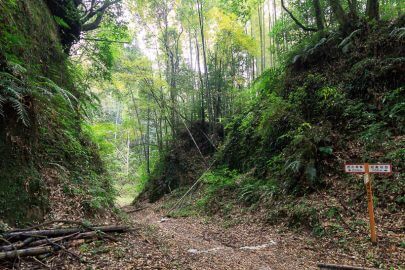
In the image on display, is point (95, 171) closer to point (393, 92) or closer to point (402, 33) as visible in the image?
point (393, 92)

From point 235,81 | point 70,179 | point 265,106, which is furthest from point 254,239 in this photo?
point 235,81

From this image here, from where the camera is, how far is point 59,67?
7.34 m

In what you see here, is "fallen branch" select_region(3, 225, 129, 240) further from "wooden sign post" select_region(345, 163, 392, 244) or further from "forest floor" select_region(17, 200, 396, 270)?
"wooden sign post" select_region(345, 163, 392, 244)

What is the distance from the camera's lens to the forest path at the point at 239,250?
4.32 meters

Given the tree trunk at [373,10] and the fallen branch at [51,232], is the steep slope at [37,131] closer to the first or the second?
the fallen branch at [51,232]

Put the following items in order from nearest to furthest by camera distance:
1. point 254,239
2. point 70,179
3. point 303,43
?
point 70,179
point 254,239
point 303,43

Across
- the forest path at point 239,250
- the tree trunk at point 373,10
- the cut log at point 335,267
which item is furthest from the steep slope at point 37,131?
the tree trunk at point 373,10

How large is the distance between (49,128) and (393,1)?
1483 centimetres

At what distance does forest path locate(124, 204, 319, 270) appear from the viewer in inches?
170

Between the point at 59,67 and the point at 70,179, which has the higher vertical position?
the point at 59,67

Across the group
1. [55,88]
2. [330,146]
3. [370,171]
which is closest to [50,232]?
[55,88]

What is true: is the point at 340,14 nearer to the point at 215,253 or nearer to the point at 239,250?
the point at 239,250

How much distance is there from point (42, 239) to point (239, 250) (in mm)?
3406

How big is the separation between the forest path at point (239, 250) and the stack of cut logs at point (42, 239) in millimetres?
1297
